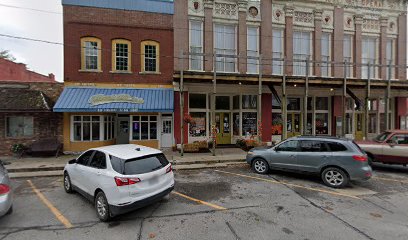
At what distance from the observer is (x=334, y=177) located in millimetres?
7328

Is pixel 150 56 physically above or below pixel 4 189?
above

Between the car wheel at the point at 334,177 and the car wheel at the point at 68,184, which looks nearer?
the car wheel at the point at 68,184

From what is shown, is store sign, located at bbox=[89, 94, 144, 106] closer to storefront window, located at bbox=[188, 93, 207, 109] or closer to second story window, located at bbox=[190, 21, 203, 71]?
storefront window, located at bbox=[188, 93, 207, 109]

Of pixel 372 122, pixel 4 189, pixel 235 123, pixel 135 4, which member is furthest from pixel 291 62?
pixel 4 189

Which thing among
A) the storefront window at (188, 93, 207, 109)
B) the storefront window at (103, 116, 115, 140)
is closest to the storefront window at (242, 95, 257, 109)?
the storefront window at (188, 93, 207, 109)

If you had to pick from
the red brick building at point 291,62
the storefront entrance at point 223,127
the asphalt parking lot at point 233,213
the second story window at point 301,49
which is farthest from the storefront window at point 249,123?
the asphalt parking lot at point 233,213

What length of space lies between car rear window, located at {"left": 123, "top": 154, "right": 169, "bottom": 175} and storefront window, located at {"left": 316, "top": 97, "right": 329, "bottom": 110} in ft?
48.0

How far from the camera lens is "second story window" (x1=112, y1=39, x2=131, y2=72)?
13.5 metres

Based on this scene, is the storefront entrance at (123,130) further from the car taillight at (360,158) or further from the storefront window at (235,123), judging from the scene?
the car taillight at (360,158)

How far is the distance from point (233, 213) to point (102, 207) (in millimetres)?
3118

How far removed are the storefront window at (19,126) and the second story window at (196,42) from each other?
33.4 ft

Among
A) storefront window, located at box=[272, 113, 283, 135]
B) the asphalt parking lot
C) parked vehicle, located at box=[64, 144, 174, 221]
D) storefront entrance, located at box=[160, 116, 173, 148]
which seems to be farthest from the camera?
storefront window, located at box=[272, 113, 283, 135]

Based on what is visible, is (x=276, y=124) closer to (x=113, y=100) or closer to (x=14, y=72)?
(x=113, y=100)

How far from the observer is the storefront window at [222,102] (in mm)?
15211
